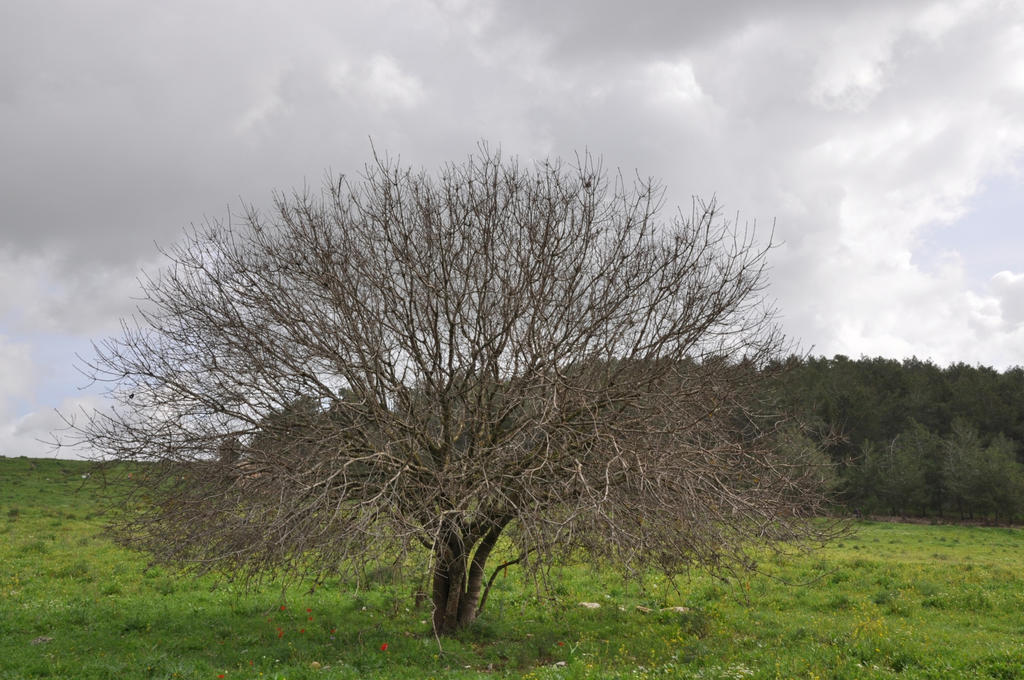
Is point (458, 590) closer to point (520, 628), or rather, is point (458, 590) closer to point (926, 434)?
point (520, 628)

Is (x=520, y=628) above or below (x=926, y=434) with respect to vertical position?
below

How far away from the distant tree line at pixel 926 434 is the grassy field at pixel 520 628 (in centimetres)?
2152

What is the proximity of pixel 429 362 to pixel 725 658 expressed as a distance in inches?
241

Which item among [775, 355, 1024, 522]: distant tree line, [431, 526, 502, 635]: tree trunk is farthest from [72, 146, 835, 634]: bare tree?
[775, 355, 1024, 522]: distant tree line

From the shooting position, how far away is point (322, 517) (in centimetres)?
764

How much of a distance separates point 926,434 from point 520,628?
5162 cm

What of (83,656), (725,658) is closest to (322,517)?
(83,656)

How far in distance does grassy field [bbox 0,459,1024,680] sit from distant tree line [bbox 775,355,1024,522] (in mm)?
21518

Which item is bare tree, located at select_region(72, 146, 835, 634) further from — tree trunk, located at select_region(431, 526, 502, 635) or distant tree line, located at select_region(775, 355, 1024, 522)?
distant tree line, located at select_region(775, 355, 1024, 522)

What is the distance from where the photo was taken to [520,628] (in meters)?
11.5

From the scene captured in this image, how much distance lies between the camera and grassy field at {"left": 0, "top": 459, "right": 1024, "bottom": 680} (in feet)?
29.0

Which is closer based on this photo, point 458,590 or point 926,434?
point 458,590

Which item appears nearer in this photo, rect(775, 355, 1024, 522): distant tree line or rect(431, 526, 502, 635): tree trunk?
rect(431, 526, 502, 635): tree trunk

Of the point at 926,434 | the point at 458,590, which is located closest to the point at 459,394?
the point at 458,590
